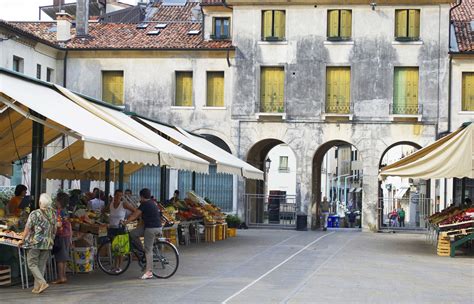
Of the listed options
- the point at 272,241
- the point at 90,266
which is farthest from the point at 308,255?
the point at 90,266

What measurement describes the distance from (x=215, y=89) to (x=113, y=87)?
495 centimetres

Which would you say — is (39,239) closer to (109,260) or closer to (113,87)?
(109,260)

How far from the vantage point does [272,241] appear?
30703 millimetres

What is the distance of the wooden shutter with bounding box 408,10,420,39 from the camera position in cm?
4191

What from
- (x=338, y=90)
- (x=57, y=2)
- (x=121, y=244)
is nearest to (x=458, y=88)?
(x=338, y=90)

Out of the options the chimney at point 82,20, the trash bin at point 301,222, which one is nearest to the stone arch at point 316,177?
the trash bin at point 301,222

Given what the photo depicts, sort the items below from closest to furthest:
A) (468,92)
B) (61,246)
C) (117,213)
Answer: (61,246)
(117,213)
(468,92)

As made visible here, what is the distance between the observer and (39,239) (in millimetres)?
15250

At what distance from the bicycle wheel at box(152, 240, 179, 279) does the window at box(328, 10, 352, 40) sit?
25920 millimetres

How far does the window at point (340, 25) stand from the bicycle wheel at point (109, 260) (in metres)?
25.8

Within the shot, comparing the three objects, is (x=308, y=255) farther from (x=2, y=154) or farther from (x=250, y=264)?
(x=2, y=154)

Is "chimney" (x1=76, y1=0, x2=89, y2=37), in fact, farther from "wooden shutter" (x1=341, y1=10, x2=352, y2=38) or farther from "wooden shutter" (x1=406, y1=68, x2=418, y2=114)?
"wooden shutter" (x1=406, y1=68, x2=418, y2=114)

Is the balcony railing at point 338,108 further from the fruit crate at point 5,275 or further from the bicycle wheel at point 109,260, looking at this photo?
the fruit crate at point 5,275

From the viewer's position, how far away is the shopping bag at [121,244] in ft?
57.9
